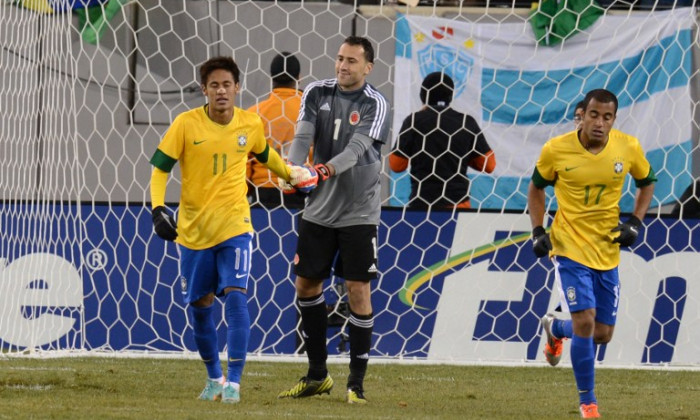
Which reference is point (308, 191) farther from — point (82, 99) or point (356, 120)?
point (82, 99)

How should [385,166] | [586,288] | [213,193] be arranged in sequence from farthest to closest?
[385,166]
[213,193]
[586,288]

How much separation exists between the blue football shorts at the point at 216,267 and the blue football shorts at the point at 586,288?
5.32 feet

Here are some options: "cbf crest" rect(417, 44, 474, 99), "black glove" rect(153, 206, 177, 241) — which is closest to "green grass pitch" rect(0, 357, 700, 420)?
"black glove" rect(153, 206, 177, 241)

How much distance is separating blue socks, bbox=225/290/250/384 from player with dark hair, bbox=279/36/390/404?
0.59m

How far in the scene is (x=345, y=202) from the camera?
709 centimetres

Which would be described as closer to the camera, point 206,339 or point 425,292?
point 206,339

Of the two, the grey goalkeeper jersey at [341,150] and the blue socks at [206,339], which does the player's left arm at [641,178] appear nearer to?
the grey goalkeeper jersey at [341,150]

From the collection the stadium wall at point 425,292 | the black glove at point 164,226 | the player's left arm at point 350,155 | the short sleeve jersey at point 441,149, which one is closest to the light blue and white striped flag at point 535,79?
the short sleeve jersey at point 441,149

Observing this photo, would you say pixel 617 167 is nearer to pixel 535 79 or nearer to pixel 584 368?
pixel 584 368

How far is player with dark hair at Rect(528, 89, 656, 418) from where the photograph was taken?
6699 millimetres

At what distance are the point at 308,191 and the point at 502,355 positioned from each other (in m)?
3.33

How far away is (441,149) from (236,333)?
11.5 ft

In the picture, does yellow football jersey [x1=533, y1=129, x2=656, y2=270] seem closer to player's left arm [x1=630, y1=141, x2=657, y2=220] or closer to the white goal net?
player's left arm [x1=630, y1=141, x2=657, y2=220]

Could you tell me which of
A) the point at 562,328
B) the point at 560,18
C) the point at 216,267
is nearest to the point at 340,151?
the point at 216,267
